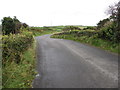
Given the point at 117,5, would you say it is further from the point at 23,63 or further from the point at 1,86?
the point at 1,86

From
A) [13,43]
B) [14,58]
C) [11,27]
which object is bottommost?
[14,58]

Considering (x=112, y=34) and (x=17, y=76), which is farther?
(x=112, y=34)

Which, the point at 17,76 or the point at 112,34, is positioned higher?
the point at 112,34

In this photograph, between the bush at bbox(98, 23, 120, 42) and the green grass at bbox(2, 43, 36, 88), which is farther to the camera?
the bush at bbox(98, 23, 120, 42)

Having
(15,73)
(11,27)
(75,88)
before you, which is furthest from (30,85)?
(11,27)

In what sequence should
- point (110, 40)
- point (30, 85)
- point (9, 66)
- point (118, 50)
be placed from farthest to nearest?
point (110, 40) → point (118, 50) → point (9, 66) → point (30, 85)

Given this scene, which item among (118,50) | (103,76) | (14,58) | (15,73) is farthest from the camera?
(118,50)

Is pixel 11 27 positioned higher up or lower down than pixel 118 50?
higher up

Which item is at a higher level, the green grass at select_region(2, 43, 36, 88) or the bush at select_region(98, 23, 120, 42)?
the bush at select_region(98, 23, 120, 42)

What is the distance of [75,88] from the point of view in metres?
4.03

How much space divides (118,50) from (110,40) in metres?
2.46

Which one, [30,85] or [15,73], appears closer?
[30,85]

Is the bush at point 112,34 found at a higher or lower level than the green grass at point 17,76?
higher

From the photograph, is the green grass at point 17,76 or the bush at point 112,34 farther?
the bush at point 112,34
